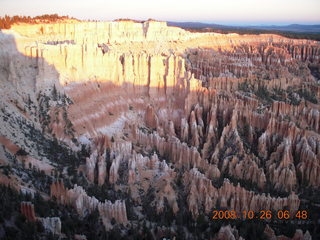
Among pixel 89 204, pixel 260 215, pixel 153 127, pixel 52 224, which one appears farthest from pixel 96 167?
pixel 260 215

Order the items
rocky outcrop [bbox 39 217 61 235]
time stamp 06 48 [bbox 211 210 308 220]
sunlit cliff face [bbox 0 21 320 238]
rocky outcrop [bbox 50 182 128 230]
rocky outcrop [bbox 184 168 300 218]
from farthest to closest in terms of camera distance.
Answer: sunlit cliff face [bbox 0 21 320 238] < rocky outcrop [bbox 184 168 300 218] < time stamp 06 48 [bbox 211 210 308 220] < rocky outcrop [bbox 50 182 128 230] < rocky outcrop [bbox 39 217 61 235]

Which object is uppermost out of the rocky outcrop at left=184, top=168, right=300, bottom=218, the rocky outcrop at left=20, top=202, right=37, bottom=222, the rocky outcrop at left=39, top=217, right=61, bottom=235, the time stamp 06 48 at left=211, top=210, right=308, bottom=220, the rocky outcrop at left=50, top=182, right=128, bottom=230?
the rocky outcrop at left=20, top=202, right=37, bottom=222

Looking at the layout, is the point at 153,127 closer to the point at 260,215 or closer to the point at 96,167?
the point at 96,167

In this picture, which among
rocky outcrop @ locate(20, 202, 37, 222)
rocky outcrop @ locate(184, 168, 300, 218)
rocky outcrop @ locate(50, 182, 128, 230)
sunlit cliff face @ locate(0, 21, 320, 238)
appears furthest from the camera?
sunlit cliff face @ locate(0, 21, 320, 238)

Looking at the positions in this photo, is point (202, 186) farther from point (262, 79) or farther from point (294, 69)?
point (294, 69)

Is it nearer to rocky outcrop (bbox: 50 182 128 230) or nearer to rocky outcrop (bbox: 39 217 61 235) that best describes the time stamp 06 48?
rocky outcrop (bbox: 50 182 128 230)

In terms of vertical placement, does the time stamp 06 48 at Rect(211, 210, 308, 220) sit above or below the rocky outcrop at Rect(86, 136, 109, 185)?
below

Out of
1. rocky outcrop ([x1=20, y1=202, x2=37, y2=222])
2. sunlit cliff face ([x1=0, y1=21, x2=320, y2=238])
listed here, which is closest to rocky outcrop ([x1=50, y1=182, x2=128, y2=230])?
sunlit cliff face ([x1=0, y1=21, x2=320, y2=238])

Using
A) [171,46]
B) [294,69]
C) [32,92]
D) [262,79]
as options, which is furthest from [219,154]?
[294,69]
